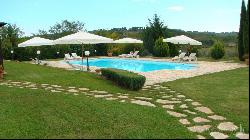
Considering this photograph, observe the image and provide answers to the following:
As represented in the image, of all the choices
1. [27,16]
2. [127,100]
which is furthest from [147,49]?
[127,100]

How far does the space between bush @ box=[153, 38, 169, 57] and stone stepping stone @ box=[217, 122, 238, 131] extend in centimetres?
2166

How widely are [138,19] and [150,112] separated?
29.5 meters

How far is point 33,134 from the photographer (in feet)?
21.1

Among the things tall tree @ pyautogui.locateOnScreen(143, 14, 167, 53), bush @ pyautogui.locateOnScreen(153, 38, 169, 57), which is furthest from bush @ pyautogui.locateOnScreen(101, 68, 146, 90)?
tall tree @ pyautogui.locateOnScreen(143, 14, 167, 53)

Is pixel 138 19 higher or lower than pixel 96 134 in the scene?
higher

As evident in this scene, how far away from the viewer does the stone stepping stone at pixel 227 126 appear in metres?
6.92

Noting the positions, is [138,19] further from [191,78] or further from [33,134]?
[33,134]

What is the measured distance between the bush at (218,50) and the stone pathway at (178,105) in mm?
12950

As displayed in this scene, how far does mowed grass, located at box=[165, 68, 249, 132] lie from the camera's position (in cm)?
818

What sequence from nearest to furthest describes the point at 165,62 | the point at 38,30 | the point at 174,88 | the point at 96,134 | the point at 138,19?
the point at 96,134 < the point at 174,88 < the point at 165,62 < the point at 138,19 < the point at 38,30

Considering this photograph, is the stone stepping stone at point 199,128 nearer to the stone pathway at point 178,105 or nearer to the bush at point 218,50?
the stone pathway at point 178,105

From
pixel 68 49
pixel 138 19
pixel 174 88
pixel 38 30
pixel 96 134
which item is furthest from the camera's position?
pixel 38 30

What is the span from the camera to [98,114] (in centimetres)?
780

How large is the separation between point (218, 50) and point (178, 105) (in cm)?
1671
